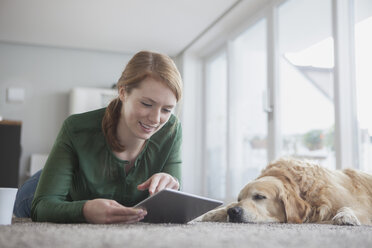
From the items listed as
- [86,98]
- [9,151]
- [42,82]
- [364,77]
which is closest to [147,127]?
[364,77]

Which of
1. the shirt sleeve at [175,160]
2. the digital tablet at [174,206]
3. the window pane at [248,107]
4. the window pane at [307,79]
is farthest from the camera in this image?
the window pane at [248,107]

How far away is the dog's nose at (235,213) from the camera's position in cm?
155

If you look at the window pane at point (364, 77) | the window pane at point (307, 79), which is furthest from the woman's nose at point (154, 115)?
the window pane at point (307, 79)

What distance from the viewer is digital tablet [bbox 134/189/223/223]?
109cm

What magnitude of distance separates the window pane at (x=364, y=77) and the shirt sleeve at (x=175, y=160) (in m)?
1.35

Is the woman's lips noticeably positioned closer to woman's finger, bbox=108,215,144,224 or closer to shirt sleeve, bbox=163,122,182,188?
shirt sleeve, bbox=163,122,182,188

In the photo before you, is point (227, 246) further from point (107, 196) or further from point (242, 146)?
point (242, 146)

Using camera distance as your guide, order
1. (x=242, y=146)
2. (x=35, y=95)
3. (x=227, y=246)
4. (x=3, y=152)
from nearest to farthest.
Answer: (x=227, y=246), (x=3, y=152), (x=242, y=146), (x=35, y=95)

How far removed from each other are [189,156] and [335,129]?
10.2 ft

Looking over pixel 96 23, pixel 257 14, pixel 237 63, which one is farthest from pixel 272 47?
pixel 96 23

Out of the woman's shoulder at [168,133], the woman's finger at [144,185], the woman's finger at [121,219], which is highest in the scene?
the woman's shoulder at [168,133]

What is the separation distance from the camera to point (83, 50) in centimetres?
569

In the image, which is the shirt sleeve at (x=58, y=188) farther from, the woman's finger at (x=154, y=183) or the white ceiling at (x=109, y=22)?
the white ceiling at (x=109, y=22)

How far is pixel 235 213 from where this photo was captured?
155cm
